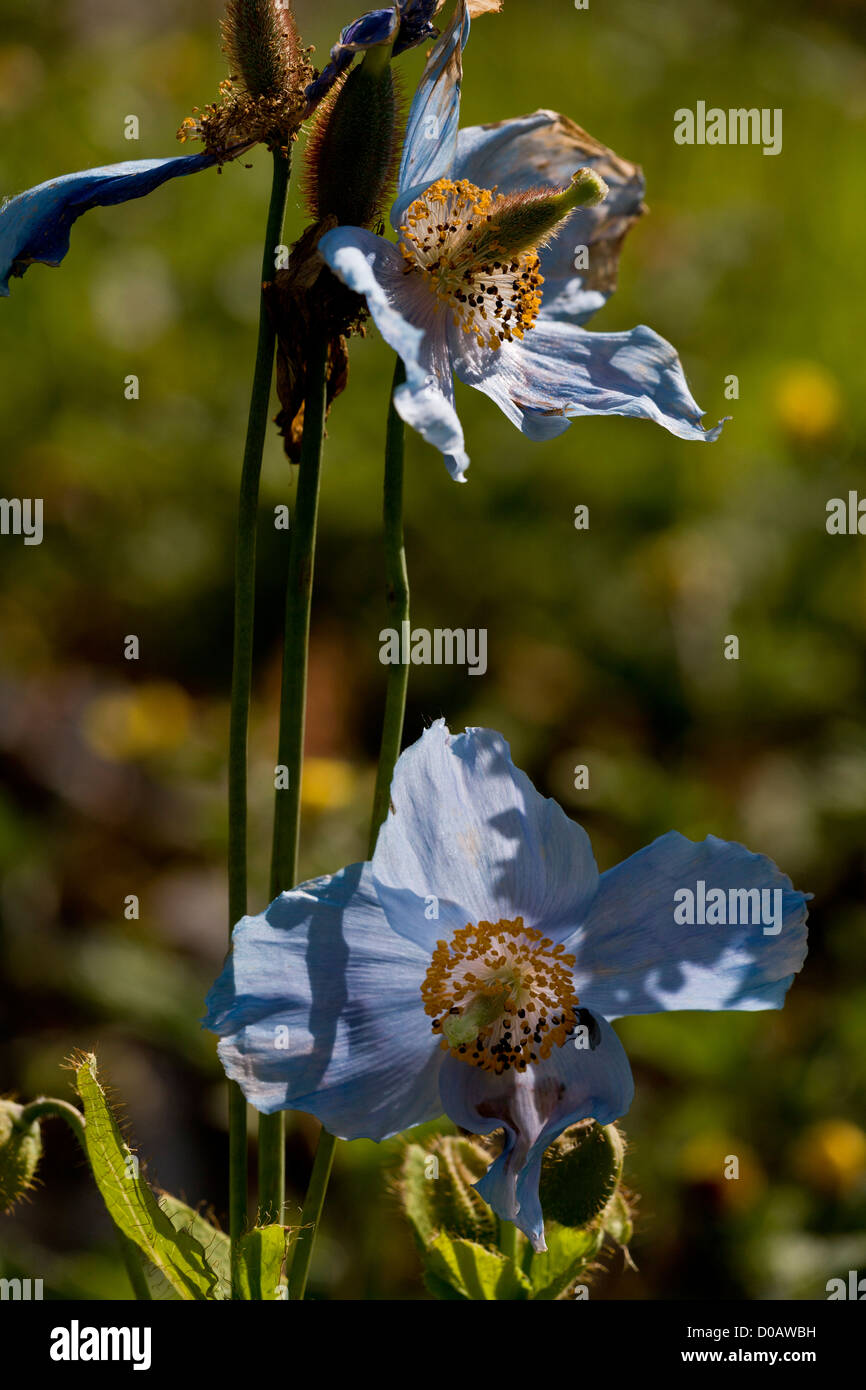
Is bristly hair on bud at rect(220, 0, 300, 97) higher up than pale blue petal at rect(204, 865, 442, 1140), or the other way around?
bristly hair on bud at rect(220, 0, 300, 97)

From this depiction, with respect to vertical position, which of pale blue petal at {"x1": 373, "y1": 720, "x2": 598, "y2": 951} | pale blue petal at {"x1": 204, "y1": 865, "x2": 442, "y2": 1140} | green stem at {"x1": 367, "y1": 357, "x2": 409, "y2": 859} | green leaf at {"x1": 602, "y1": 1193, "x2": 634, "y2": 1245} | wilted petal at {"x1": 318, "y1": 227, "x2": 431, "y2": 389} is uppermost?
wilted petal at {"x1": 318, "y1": 227, "x2": 431, "y2": 389}

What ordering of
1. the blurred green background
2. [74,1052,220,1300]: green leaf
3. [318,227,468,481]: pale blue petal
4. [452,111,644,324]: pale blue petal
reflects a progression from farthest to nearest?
the blurred green background < [452,111,644,324]: pale blue petal < [74,1052,220,1300]: green leaf < [318,227,468,481]: pale blue petal

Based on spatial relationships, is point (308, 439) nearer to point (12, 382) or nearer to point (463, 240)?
point (463, 240)

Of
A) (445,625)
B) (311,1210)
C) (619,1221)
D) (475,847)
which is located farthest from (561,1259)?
(445,625)

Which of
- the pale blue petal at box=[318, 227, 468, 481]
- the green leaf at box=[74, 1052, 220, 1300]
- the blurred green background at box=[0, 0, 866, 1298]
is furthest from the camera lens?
the blurred green background at box=[0, 0, 866, 1298]

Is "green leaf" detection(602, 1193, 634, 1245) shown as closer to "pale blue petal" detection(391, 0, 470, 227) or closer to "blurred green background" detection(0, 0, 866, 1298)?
"blurred green background" detection(0, 0, 866, 1298)

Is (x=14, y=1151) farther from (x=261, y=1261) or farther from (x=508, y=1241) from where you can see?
(x=508, y=1241)

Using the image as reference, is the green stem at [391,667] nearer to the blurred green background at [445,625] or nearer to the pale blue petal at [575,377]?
the pale blue petal at [575,377]

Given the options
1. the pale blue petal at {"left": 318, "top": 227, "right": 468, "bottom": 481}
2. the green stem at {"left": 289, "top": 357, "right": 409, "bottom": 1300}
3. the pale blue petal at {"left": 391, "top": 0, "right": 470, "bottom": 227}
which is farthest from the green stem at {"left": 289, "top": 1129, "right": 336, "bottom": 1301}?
the pale blue petal at {"left": 391, "top": 0, "right": 470, "bottom": 227}

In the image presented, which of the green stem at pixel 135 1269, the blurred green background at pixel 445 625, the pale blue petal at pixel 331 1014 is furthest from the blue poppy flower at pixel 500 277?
the blurred green background at pixel 445 625
